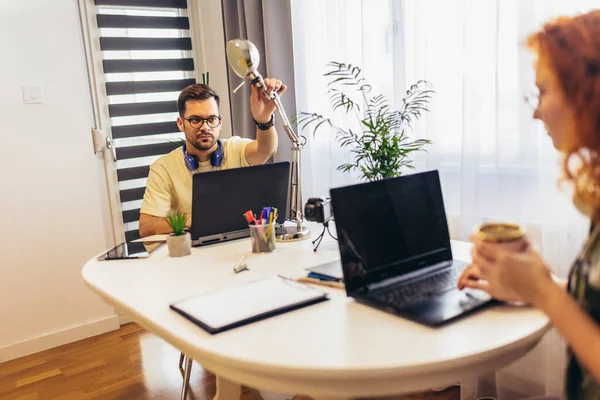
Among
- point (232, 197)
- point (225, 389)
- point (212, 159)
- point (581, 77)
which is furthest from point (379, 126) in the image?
point (581, 77)

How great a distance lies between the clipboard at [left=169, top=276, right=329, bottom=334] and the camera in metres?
1.05

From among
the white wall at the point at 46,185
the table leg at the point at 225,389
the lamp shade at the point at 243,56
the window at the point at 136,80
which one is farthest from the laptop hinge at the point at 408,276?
the window at the point at 136,80

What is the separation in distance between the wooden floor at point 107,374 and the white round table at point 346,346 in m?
1.20

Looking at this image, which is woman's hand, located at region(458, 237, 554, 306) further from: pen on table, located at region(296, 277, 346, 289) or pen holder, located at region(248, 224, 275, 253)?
pen holder, located at region(248, 224, 275, 253)

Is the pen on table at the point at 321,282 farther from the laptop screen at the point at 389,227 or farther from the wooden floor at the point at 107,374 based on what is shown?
the wooden floor at the point at 107,374

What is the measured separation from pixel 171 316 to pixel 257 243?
511mm

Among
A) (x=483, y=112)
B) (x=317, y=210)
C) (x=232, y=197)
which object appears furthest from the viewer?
(x=483, y=112)

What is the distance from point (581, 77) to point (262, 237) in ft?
3.35

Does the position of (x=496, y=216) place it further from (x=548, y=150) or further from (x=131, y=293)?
(x=131, y=293)

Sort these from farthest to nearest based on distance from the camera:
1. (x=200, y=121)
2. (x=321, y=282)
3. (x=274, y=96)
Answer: (x=200, y=121)
(x=274, y=96)
(x=321, y=282)

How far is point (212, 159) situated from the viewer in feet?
7.16

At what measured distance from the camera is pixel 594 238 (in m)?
0.82

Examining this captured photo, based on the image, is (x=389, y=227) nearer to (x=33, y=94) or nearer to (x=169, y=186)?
(x=169, y=186)

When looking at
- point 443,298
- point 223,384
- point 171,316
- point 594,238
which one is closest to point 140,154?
point 223,384
